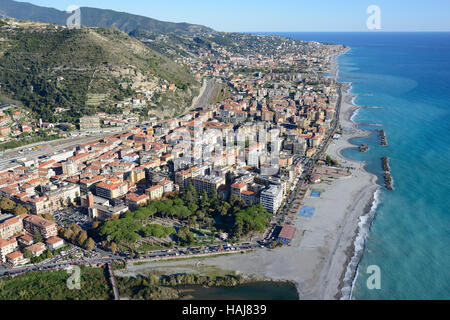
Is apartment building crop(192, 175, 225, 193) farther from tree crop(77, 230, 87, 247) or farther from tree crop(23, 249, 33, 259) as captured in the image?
tree crop(23, 249, 33, 259)

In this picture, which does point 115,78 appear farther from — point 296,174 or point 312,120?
point 296,174

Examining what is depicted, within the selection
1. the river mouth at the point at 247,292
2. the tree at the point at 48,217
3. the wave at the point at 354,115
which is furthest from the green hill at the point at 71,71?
the river mouth at the point at 247,292

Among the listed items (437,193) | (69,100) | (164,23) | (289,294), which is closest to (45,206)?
(289,294)

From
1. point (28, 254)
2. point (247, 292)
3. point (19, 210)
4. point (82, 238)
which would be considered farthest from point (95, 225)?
point (247, 292)

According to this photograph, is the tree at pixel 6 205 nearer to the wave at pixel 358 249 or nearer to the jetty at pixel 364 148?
the wave at pixel 358 249

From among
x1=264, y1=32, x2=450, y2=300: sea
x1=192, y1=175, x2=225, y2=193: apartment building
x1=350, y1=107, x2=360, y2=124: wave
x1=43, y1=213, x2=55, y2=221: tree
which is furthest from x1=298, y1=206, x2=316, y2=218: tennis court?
x1=350, y1=107, x2=360, y2=124: wave

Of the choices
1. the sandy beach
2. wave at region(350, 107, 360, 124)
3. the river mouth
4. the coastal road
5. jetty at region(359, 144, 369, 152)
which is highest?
the coastal road

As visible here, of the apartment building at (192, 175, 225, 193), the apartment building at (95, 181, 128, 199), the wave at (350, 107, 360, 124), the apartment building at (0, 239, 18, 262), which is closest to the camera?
the apartment building at (0, 239, 18, 262)

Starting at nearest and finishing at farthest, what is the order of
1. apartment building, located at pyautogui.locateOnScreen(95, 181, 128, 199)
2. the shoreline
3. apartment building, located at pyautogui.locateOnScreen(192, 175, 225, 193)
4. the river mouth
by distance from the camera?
the river mouth
the shoreline
apartment building, located at pyautogui.locateOnScreen(95, 181, 128, 199)
apartment building, located at pyautogui.locateOnScreen(192, 175, 225, 193)
